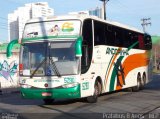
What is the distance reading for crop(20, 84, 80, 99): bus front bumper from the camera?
15.5 m

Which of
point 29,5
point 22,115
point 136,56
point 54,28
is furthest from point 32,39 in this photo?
point 29,5

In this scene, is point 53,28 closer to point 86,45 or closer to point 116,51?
point 86,45

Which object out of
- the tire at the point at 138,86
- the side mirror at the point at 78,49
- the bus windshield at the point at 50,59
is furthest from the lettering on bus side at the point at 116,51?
the side mirror at the point at 78,49

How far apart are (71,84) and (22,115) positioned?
279cm

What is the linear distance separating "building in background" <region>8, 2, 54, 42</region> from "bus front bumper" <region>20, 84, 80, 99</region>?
31.4 metres

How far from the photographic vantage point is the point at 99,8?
206ft

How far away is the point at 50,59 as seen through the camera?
52.1 feet

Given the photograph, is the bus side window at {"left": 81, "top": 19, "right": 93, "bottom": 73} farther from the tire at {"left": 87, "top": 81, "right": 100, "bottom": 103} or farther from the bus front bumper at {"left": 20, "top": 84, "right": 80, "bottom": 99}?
the tire at {"left": 87, "top": 81, "right": 100, "bottom": 103}

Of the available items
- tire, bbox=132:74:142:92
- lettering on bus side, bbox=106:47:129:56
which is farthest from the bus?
tire, bbox=132:74:142:92

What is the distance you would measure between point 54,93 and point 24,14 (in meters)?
37.5

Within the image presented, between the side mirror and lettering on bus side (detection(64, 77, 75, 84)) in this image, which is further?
lettering on bus side (detection(64, 77, 75, 84))

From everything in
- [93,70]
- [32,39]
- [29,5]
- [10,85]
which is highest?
[29,5]

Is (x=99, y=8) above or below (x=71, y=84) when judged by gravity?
above

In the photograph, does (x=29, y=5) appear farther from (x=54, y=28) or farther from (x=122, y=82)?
(x=54, y=28)
